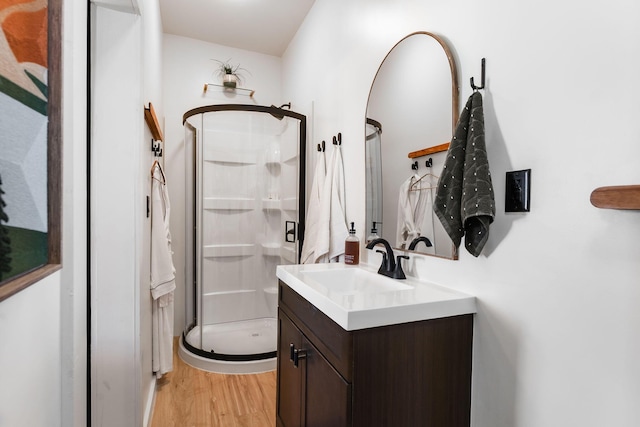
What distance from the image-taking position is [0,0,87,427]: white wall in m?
0.57

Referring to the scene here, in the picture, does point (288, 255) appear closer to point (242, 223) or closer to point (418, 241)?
point (242, 223)

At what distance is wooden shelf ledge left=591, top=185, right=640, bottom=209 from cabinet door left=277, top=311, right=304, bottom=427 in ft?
3.63

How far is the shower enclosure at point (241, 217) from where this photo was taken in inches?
105

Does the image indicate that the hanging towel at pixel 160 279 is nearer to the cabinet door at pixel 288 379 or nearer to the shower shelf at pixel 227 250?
the shower shelf at pixel 227 250

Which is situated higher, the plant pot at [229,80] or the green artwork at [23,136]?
the plant pot at [229,80]

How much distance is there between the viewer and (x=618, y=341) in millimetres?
→ 748

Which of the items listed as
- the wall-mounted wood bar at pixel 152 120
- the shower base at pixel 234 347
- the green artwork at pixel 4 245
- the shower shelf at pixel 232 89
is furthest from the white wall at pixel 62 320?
the shower shelf at pixel 232 89

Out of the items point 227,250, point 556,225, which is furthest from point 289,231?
point 556,225

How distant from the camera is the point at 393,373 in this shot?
1.01 metres

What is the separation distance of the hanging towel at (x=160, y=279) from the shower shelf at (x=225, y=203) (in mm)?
427

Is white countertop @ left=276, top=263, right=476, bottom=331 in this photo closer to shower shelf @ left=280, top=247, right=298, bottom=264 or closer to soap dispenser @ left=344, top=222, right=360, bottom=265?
soap dispenser @ left=344, top=222, right=360, bottom=265

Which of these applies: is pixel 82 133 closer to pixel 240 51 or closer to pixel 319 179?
pixel 319 179

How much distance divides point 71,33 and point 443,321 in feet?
4.36

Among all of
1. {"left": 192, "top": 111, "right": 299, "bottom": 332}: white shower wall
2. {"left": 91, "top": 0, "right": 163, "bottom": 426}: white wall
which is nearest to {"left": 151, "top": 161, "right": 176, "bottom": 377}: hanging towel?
{"left": 192, "top": 111, "right": 299, "bottom": 332}: white shower wall
